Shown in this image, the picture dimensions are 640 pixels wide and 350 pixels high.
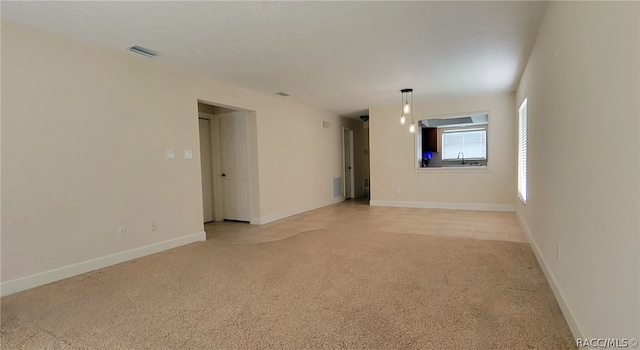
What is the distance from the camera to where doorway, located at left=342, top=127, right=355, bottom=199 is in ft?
29.1

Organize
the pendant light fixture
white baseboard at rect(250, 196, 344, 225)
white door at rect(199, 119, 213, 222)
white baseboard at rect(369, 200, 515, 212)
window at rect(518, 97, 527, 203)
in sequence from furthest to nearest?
white baseboard at rect(369, 200, 515, 212) → white door at rect(199, 119, 213, 222) → white baseboard at rect(250, 196, 344, 225) → the pendant light fixture → window at rect(518, 97, 527, 203)

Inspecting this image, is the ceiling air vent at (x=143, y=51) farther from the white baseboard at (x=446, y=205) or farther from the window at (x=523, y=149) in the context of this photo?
the white baseboard at (x=446, y=205)

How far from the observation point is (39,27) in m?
2.87

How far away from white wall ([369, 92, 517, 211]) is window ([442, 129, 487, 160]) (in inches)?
85.7

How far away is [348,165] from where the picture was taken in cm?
905

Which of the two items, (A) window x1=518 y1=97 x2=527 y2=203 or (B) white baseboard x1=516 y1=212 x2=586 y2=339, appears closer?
(B) white baseboard x1=516 y1=212 x2=586 y2=339

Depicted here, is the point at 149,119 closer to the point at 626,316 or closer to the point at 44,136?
the point at 44,136

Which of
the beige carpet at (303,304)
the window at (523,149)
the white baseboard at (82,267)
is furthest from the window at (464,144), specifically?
the white baseboard at (82,267)

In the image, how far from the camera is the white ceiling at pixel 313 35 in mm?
2617

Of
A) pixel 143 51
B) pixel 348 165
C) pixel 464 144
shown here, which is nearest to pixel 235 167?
pixel 143 51

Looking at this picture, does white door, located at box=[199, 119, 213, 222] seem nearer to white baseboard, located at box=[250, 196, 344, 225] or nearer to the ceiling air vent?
white baseboard, located at box=[250, 196, 344, 225]

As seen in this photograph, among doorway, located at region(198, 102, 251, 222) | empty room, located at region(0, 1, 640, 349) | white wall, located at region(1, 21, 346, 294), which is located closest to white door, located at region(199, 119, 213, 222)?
doorway, located at region(198, 102, 251, 222)

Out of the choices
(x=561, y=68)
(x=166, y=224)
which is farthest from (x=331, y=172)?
(x=561, y=68)

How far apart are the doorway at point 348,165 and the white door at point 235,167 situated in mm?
3595
